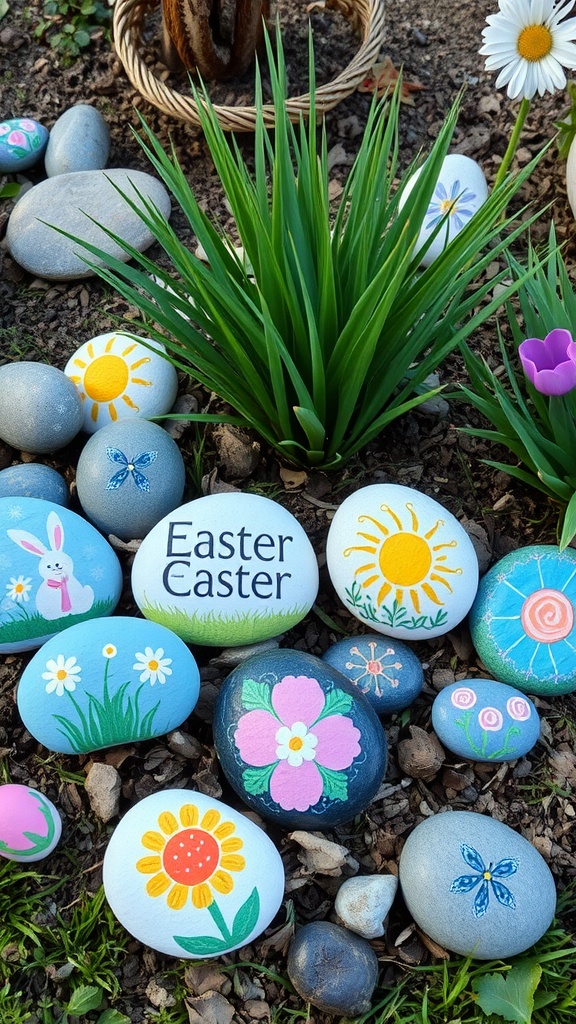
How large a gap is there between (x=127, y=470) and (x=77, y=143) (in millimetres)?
1054

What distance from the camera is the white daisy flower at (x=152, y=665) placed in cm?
128

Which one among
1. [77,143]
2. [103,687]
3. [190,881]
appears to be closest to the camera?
[190,881]

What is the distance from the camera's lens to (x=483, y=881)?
3.92 feet

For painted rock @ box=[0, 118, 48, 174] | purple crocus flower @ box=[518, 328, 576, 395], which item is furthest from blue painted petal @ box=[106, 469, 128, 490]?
painted rock @ box=[0, 118, 48, 174]

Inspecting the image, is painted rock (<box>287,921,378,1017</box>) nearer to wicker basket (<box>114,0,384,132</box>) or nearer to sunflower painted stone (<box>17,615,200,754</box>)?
sunflower painted stone (<box>17,615,200,754</box>)

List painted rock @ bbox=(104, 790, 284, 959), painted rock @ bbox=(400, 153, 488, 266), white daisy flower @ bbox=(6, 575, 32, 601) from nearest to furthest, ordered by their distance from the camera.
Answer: painted rock @ bbox=(104, 790, 284, 959) < white daisy flower @ bbox=(6, 575, 32, 601) < painted rock @ bbox=(400, 153, 488, 266)

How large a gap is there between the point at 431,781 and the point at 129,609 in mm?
607

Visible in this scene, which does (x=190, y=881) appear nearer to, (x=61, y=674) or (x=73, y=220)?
(x=61, y=674)

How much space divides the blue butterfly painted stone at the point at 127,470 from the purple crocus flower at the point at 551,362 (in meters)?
0.68

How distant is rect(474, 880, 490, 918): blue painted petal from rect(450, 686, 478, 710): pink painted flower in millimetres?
268

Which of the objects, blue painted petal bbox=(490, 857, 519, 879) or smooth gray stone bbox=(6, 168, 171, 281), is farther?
smooth gray stone bbox=(6, 168, 171, 281)

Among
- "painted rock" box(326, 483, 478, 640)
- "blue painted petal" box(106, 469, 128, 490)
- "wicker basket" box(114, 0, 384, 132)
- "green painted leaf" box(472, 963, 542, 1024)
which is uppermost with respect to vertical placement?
"wicker basket" box(114, 0, 384, 132)

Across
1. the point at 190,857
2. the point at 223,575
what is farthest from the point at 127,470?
the point at 190,857

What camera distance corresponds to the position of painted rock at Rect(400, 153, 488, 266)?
1850mm
